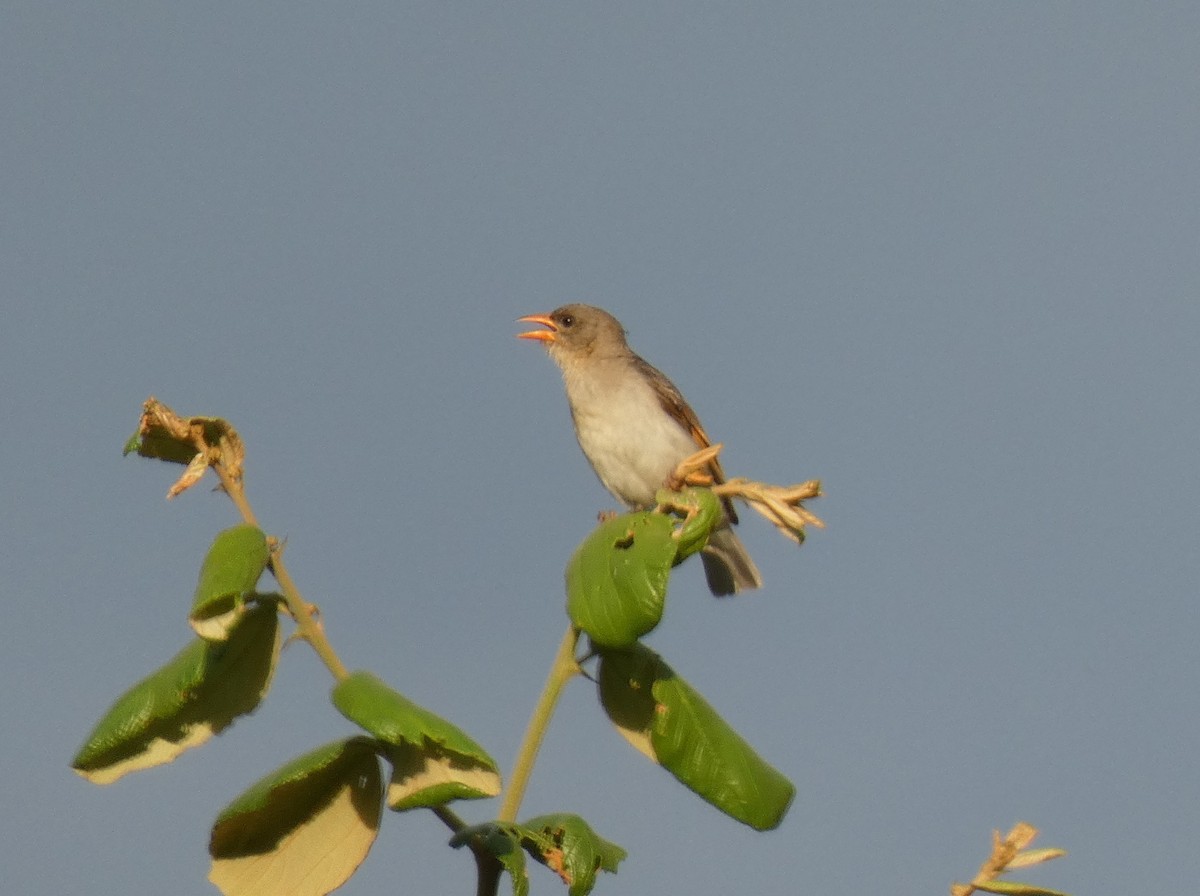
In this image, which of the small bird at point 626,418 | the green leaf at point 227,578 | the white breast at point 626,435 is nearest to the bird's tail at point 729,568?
the small bird at point 626,418

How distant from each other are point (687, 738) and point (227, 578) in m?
0.92

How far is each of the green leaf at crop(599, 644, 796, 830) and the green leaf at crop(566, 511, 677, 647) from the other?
0.16 metres

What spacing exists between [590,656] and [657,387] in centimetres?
711

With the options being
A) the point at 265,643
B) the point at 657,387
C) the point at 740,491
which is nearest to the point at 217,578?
the point at 265,643

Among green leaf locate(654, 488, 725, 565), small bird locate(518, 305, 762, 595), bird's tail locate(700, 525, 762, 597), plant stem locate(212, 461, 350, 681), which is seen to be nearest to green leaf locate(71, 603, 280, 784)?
plant stem locate(212, 461, 350, 681)

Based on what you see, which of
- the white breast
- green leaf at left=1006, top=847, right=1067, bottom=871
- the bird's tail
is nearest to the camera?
green leaf at left=1006, top=847, right=1067, bottom=871

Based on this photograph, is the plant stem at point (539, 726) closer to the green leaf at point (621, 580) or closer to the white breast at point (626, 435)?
the green leaf at point (621, 580)

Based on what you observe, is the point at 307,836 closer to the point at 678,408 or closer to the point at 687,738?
the point at 687,738

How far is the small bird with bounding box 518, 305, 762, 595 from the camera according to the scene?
9.20 metres

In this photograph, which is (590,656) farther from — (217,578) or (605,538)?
(217,578)

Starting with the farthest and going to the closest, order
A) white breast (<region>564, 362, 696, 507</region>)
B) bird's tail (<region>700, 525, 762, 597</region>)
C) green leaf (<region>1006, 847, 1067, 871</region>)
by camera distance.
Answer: bird's tail (<region>700, 525, 762, 597</region>)
white breast (<region>564, 362, 696, 507</region>)
green leaf (<region>1006, 847, 1067, 871</region>)

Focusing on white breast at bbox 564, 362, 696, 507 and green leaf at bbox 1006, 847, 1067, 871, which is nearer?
green leaf at bbox 1006, 847, 1067, 871

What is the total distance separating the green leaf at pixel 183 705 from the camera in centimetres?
277

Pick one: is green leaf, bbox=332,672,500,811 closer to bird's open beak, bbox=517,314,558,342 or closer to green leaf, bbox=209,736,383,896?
green leaf, bbox=209,736,383,896
